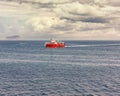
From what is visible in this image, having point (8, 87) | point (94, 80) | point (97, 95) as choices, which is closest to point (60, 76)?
point (94, 80)

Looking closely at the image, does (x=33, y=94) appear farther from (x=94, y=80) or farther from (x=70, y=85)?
→ (x=94, y=80)

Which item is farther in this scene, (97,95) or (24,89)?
(24,89)

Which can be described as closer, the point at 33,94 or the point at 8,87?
the point at 33,94

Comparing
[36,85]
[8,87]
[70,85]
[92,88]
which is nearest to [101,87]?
[92,88]

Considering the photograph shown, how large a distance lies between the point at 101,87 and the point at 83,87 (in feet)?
17.8

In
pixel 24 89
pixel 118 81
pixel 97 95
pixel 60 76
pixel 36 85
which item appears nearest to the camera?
pixel 97 95

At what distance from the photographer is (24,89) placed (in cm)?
8594

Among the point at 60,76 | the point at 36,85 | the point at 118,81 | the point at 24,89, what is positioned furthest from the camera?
the point at 60,76

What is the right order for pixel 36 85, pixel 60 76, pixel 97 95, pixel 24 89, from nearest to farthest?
Result: pixel 97 95 < pixel 24 89 < pixel 36 85 < pixel 60 76

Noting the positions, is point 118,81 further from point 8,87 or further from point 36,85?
point 8,87

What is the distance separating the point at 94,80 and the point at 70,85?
45.7 feet

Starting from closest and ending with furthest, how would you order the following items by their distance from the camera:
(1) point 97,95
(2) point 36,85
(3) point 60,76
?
1. (1) point 97,95
2. (2) point 36,85
3. (3) point 60,76

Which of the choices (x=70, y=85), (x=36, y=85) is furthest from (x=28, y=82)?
(x=70, y=85)

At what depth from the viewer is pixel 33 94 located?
262ft
